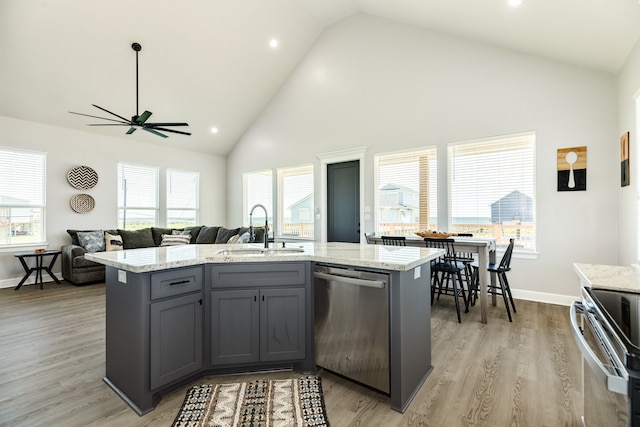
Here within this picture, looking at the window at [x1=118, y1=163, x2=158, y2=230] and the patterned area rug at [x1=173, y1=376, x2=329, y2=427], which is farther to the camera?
the window at [x1=118, y1=163, x2=158, y2=230]

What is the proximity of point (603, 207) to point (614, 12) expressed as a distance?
213 centimetres

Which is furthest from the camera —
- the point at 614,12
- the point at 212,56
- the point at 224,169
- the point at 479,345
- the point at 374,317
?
the point at 224,169

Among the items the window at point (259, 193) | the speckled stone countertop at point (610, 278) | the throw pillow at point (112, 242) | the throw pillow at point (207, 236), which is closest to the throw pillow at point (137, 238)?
the throw pillow at point (112, 242)

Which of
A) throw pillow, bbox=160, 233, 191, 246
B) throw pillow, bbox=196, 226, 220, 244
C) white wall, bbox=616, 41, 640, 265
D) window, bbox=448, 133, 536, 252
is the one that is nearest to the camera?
white wall, bbox=616, 41, 640, 265

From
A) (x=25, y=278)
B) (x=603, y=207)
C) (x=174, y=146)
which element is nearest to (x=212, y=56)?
(x=174, y=146)

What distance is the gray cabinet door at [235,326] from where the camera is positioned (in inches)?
85.3

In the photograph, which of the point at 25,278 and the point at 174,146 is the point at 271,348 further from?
the point at 174,146

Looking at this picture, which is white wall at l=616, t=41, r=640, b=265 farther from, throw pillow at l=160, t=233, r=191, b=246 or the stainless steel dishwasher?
throw pillow at l=160, t=233, r=191, b=246

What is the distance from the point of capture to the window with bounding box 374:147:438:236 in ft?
16.4

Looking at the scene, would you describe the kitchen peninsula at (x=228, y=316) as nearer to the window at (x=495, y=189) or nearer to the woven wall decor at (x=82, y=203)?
the window at (x=495, y=189)

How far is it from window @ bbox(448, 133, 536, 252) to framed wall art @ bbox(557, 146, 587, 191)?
302 mm

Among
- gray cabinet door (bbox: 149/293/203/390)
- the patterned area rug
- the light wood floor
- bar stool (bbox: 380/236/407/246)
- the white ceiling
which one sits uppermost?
the white ceiling

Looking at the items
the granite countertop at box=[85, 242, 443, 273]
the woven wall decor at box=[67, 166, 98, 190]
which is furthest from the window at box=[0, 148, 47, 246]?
the granite countertop at box=[85, 242, 443, 273]

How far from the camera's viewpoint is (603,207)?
3.69 metres
